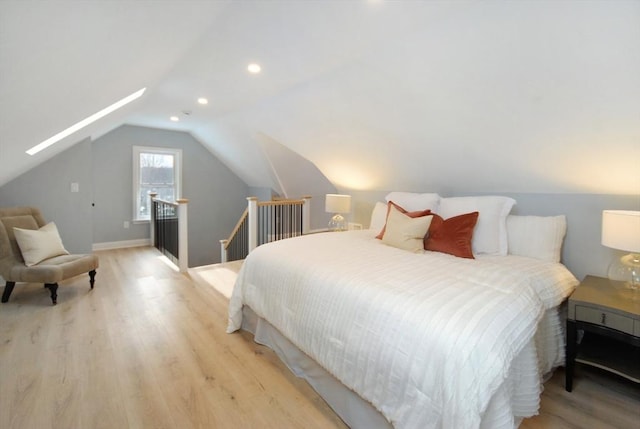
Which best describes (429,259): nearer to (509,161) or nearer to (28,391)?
(509,161)

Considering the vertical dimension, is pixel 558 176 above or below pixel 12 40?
below

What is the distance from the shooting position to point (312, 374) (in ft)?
6.15

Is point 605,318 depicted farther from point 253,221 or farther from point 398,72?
point 253,221

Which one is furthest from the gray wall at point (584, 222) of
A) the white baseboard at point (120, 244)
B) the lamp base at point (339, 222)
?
the white baseboard at point (120, 244)

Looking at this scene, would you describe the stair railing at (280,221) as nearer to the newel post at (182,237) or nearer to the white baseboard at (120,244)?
the newel post at (182,237)

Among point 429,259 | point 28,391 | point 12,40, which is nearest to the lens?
point 12,40

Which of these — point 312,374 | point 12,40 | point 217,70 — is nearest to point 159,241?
point 217,70

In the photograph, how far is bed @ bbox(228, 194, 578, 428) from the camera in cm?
118

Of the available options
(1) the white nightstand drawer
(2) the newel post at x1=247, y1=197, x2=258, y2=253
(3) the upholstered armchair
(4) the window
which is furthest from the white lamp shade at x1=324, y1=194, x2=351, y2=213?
(4) the window

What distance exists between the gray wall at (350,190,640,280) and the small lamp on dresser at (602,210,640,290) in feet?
0.72

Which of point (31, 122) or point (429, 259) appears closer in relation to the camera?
point (31, 122)

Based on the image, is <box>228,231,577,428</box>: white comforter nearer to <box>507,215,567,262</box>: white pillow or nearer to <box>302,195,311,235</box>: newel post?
<box>507,215,567,262</box>: white pillow

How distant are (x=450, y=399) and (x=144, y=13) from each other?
86.0 inches

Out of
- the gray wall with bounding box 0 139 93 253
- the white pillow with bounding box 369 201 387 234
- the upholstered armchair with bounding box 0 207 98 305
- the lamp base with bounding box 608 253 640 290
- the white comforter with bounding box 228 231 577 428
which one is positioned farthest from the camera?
the gray wall with bounding box 0 139 93 253
